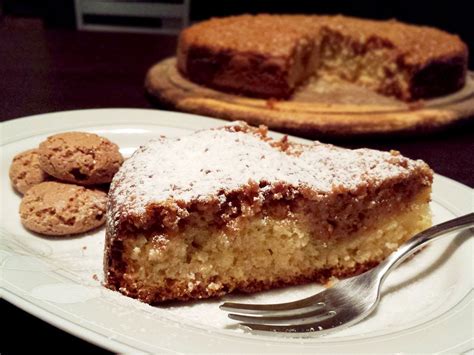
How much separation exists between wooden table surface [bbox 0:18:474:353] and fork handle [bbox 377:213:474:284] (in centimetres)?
59

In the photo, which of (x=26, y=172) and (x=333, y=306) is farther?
(x=26, y=172)

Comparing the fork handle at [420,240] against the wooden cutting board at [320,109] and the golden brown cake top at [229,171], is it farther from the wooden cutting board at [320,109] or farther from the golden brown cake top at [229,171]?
the wooden cutting board at [320,109]

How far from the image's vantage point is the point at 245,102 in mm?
2547

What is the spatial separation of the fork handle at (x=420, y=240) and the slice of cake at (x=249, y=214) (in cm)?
11

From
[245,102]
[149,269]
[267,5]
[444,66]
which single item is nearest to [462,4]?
[267,5]

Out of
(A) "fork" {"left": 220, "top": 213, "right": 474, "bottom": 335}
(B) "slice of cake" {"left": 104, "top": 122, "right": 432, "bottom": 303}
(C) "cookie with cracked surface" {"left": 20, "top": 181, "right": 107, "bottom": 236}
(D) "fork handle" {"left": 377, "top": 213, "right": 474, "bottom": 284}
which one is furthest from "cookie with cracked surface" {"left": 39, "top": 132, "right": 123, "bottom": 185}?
(D) "fork handle" {"left": 377, "top": 213, "right": 474, "bottom": 284}

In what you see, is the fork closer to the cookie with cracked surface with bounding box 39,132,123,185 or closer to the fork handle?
the fork handle

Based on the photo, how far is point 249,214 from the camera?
4.16ft

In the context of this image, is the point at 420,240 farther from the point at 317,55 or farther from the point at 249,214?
the point at 317,55

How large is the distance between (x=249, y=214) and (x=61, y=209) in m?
0.50

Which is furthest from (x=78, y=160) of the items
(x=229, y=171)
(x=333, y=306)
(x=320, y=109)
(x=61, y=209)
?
(x=320, y=109)

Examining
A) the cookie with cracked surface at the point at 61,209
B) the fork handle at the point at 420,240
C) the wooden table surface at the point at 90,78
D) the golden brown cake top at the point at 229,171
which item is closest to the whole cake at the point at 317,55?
the wooden table surface at the point at 90,78

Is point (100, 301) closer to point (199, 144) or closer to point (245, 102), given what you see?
point (199, 144)

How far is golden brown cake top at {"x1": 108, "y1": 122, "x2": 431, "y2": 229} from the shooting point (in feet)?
4.03
